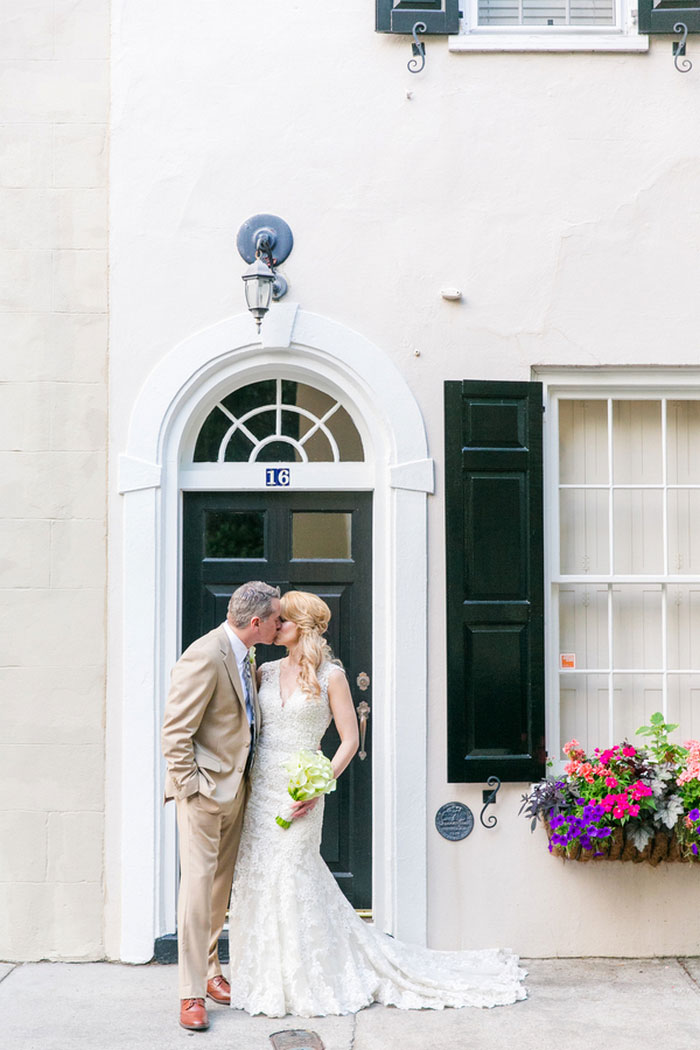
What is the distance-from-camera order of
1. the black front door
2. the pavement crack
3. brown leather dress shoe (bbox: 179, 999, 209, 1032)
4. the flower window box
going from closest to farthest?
brown leather dress shoe (bbox: 179, 999, 209, 1032)
the pavement crack
the flower window box
the black front door

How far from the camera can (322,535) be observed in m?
5.85

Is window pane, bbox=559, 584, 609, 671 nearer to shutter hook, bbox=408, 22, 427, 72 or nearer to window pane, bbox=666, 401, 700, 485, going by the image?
window pane, bbox=666, 401, 700, 485

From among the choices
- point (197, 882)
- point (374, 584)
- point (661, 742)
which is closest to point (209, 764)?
point (197, 882)

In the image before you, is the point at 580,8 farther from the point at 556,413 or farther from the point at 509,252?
the point at 556,413

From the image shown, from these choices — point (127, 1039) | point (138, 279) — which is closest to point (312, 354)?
point (138, 279)

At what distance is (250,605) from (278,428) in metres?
1.38

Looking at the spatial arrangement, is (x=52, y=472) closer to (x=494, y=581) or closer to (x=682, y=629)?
(x=494, y=581)

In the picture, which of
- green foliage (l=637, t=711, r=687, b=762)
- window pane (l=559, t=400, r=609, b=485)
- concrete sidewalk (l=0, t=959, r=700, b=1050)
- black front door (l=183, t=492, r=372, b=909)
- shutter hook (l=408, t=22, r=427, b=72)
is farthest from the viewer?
window pane (l=559, t=400, r=609, b=485)

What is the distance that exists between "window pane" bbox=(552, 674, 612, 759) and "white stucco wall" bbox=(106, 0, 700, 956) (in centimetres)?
94

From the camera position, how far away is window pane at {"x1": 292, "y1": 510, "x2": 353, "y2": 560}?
5.84 meters

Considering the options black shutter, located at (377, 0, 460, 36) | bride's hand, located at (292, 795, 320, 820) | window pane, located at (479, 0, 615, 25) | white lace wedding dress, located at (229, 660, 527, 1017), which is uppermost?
window pane, located at (479, 0, 615, 25)

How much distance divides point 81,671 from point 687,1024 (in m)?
3.21

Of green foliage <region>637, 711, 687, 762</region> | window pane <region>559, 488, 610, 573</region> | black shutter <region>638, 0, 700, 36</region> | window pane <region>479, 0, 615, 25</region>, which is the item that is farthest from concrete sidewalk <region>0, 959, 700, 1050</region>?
window pane <region>479, 0, 615, 25</region>

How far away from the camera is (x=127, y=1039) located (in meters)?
→ 4.58
